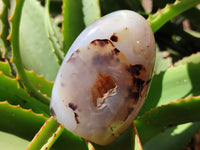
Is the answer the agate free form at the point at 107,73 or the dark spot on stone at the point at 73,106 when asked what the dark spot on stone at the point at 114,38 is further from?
the dark spot on stone at the point at 73,106

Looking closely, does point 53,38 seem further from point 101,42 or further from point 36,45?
point 101,42

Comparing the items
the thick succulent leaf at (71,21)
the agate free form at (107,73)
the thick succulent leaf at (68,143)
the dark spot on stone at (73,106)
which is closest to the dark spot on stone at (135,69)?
the agate free form at (107,73)

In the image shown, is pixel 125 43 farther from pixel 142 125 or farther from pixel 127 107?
pixel 142 125

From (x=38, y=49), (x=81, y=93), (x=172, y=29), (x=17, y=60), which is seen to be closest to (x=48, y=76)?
(x=38, y=49)

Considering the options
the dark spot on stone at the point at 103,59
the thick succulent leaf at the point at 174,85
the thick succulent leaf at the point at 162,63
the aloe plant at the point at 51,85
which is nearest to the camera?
the dark spot on stone at the point at 103,59

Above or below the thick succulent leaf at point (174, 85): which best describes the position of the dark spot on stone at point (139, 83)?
above

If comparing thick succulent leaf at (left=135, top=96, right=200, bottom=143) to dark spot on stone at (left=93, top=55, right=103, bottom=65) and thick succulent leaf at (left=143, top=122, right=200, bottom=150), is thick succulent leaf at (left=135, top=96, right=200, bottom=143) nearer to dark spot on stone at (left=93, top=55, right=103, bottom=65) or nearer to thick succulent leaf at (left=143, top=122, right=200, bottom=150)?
thick succulent leaf at (left=143, top=122, right=200, bottom=150)

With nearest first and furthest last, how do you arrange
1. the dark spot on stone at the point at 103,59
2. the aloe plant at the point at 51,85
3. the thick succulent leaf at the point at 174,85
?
the dark spot on stone at the point at 103,59, the aloe plant at the point at 51,85, the thick succulent leaf at the point at 174,85

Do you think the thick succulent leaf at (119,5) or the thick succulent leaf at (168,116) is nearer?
the thick succulent leaf at (168,116)

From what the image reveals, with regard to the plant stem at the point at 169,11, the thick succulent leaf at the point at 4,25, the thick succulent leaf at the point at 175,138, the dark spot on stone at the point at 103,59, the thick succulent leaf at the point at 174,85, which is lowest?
the thick succulent leaf at the point at 175,138

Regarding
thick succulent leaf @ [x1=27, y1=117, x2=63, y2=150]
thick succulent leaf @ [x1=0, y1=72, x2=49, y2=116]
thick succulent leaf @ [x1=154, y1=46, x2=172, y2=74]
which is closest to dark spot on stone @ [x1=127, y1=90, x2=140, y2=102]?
thick succulent leaf @ [x1=27, y1=117, x2=63, y2=150]
